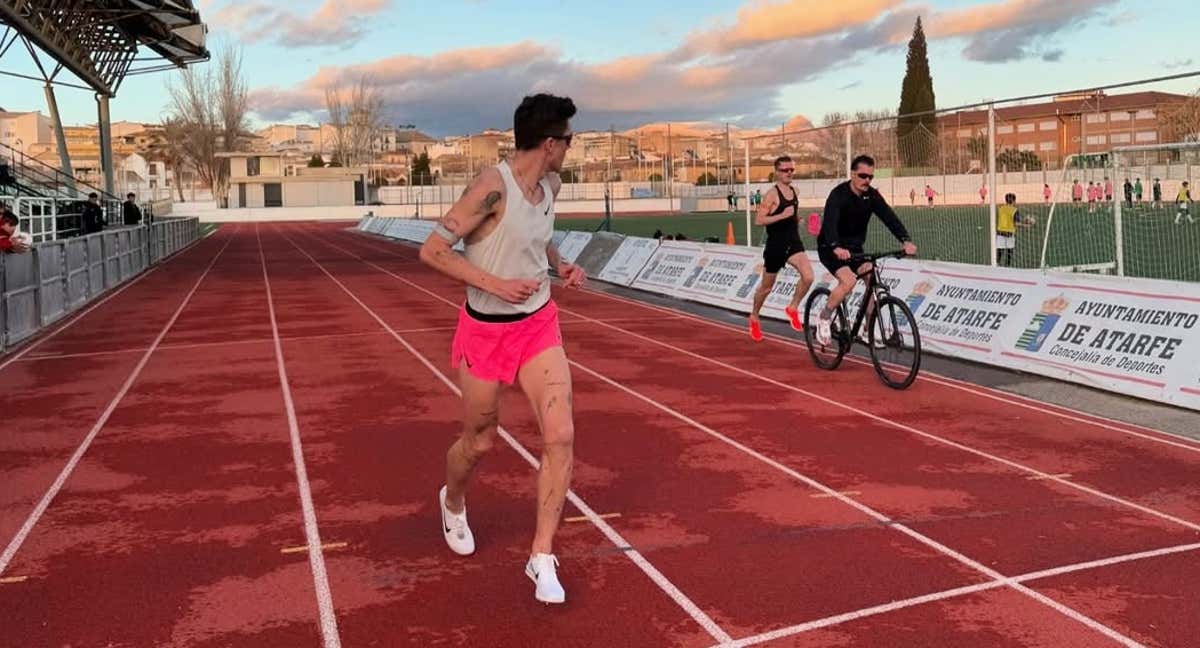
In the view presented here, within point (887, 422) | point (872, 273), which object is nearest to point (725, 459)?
point (887, 422)

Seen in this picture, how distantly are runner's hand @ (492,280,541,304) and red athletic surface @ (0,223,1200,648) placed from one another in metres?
1.29

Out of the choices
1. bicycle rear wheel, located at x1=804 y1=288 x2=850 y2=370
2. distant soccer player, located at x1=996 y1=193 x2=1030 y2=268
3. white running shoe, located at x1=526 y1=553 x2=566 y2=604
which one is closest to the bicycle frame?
bicycle rear wheel, located at x1=804 y1=288 x2=850 y2=370

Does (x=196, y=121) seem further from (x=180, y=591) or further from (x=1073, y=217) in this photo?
(x=180, y=591)

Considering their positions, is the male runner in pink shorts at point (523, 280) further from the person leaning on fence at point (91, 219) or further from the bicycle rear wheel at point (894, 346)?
the person leaning on fence at point (91, 219)

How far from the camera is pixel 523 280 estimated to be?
4.20 m

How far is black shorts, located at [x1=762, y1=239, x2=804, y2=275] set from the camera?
36.0ft

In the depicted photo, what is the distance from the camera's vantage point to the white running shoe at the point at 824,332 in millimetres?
10336

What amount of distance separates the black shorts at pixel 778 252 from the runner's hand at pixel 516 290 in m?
7.18

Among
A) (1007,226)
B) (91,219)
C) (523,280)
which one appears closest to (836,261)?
(523,280)

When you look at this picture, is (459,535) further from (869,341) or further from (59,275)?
(59,275)

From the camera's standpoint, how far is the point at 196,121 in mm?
105000

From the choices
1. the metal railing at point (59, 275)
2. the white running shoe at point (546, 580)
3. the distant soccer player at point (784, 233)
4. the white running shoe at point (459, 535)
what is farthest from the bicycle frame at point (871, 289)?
the metal railing at point (59, 275)

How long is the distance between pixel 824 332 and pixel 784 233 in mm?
1242

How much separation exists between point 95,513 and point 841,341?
6.90 m
